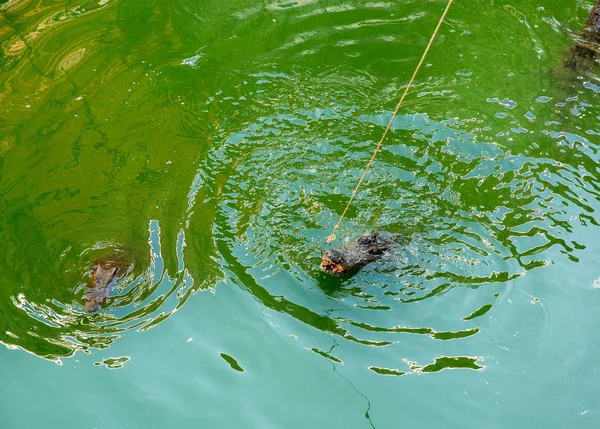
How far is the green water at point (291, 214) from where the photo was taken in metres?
4.67

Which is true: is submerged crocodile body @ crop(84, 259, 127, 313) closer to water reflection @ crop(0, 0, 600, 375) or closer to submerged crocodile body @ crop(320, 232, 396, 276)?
water reflection @ crop(0, 0, 600, 375)

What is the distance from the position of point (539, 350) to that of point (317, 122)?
2939mm

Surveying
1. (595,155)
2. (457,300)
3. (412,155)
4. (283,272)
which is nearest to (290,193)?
(283,272)

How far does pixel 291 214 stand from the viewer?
558 cm

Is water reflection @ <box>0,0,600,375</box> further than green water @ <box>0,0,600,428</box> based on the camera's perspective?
Yes

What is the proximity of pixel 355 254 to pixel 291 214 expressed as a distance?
2.45 feet

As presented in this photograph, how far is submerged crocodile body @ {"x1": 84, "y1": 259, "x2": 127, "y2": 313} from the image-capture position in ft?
16.1

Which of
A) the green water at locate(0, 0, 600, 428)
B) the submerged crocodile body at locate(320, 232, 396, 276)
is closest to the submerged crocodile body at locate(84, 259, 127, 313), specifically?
the green water at locate(0, 0, 600, 428)

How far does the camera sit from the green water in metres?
4.67

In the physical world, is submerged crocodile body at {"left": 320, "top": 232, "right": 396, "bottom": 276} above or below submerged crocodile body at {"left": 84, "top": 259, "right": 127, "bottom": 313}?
below

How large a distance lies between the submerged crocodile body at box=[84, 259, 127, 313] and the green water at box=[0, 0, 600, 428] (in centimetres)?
8

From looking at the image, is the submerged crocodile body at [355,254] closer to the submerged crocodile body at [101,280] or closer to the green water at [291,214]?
the green water at [291,214]

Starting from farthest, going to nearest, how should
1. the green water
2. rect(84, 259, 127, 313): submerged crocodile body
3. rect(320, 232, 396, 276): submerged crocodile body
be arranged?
1. rect(320, 232, 396, 276): submerged crocodile body
2. rect(84, 259, 127, 313): submerged crocodile body
3. the green water

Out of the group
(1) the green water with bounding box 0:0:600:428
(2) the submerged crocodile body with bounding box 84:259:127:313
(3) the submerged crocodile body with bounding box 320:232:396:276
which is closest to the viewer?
(1) the green water with bounding box 0:0:600:428
